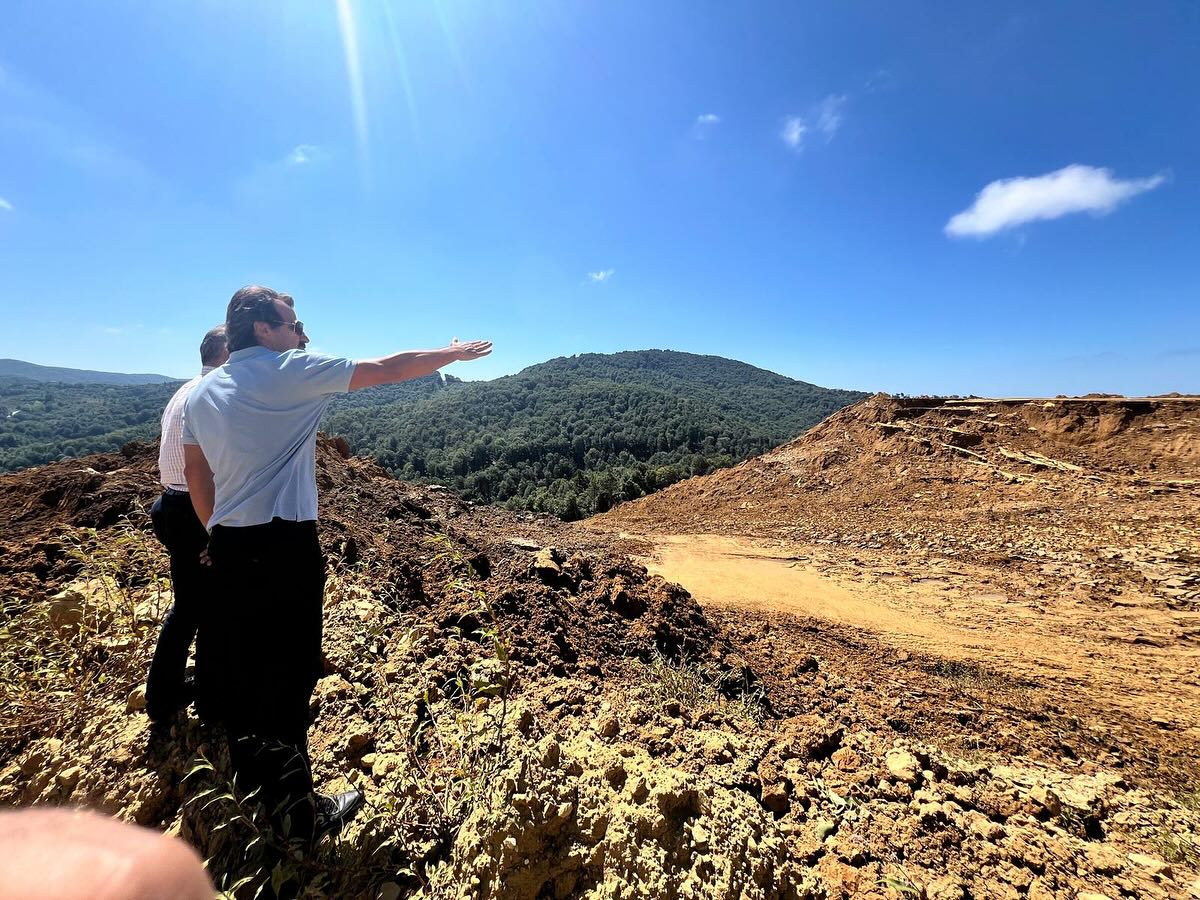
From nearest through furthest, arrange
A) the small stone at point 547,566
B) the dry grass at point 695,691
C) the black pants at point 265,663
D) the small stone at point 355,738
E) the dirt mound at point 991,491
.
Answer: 1. the black pants at point 265,663
2. the small stone at point 355,738
3. the dry grass at point 695,691
4. the small stone at point 547,566
5. the dirt mound at point 991,491

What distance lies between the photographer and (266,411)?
176 cm

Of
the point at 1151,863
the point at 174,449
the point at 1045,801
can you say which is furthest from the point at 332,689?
the point at 1151,863

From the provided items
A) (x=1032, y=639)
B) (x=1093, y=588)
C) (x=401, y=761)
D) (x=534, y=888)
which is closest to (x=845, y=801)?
(x=534, y=888)

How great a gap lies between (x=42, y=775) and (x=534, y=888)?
2.07 metres

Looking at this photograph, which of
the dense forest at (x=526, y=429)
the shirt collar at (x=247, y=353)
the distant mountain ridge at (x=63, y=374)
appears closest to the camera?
the shirt collar at (x=247, y=353)

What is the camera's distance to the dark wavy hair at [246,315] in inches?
75.5

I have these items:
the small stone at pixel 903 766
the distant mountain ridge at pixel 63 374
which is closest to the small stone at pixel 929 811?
the small stone at pixel 903 766

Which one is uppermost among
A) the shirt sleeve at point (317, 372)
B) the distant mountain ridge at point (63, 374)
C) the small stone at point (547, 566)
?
the distant mountain ridge at point (63, 374)

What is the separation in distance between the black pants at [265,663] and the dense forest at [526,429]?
494 inches

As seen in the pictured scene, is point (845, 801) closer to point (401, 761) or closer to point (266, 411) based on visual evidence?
point (401, 761)

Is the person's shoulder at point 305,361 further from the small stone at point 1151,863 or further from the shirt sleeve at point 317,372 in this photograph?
the small stone at point 1151,863

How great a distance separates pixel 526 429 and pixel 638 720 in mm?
55191

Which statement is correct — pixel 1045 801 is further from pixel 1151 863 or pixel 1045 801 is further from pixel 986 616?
pixel 986 616

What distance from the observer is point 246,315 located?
75.6 inches
